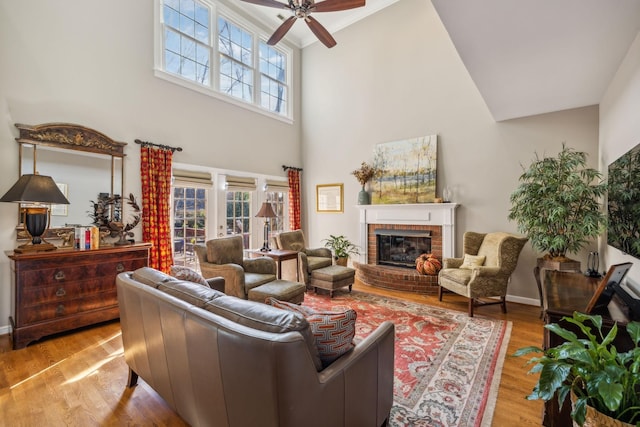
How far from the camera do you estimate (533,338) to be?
2.98 metres

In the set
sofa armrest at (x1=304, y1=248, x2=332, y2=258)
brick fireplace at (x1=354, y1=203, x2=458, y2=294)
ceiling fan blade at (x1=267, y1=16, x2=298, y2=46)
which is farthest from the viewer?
sofa armrest at (x1=304, y1=248, x2=332, y2=258)

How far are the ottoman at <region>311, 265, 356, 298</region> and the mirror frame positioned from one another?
294 cm

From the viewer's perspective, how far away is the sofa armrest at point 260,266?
399 cm

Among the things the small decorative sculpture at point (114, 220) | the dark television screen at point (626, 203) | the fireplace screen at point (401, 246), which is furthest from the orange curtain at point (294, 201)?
the dark television screen at point (626, 203)

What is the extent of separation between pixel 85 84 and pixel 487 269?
5425 mm

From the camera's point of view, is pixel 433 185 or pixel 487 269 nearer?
pixel 487 269

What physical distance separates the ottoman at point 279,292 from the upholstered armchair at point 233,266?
0.12 metres

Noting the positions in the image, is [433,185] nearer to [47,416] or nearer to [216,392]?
[216,392]

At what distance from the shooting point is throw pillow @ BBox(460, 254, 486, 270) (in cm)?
397

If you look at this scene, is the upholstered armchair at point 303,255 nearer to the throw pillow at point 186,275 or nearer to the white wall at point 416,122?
the white wall at point 416,122

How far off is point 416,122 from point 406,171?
859 millimetres

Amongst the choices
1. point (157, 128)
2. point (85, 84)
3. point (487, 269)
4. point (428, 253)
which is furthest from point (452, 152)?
point (85, 84)

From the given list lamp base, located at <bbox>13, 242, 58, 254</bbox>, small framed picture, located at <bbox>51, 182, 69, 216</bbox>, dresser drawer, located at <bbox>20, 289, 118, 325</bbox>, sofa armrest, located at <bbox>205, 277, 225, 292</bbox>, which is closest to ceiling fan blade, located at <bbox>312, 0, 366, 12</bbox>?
sofa armrest, located at <bbox>205, 277, 225, 292</bbox>

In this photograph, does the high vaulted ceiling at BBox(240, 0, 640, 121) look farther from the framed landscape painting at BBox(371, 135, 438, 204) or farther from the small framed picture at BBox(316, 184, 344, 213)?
the small framed picture at BBox(316, 184, 344, 213)
